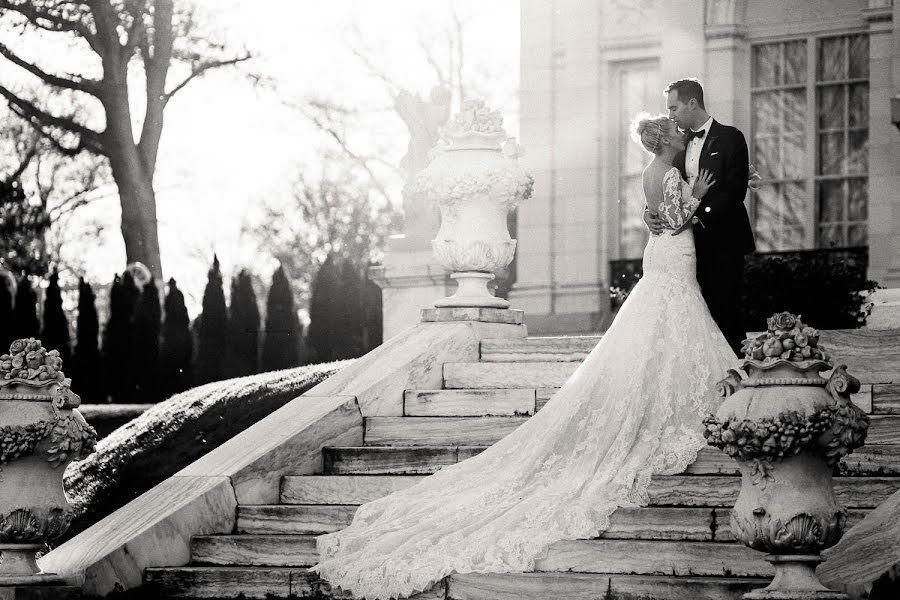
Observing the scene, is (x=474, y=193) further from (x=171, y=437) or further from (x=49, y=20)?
(x=49, y=20)

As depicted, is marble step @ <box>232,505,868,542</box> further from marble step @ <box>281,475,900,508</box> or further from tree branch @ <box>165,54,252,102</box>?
tree branch @ <box>165,54,252,102</box>

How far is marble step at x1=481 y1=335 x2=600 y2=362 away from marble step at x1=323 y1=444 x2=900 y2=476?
4.70ft

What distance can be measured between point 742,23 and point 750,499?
11.2 meters

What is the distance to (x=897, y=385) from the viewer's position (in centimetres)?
917

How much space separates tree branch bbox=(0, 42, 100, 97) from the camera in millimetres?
26844

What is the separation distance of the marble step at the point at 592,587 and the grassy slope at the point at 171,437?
4965 millimetres

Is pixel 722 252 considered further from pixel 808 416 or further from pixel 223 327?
pixel 223 327

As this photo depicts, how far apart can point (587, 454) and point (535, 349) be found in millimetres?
2373

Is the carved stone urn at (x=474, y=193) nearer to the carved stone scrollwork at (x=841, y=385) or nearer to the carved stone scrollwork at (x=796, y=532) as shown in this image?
the carved stone scrollwork at (x=841, y=385)

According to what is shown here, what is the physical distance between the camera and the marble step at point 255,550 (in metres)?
8.87

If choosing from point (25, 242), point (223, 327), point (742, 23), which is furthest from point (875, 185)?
point (25, 242)

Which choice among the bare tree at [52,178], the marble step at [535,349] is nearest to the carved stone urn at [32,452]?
the marble step at [535,349]

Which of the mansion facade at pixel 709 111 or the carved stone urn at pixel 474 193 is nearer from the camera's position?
the carved stone urn at pixel 474 193

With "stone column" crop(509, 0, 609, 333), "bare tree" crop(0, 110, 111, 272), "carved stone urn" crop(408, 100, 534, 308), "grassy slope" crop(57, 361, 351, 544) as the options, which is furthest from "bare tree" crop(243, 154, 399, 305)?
"carved stone urn" crop(408, 100, 534, 308)
